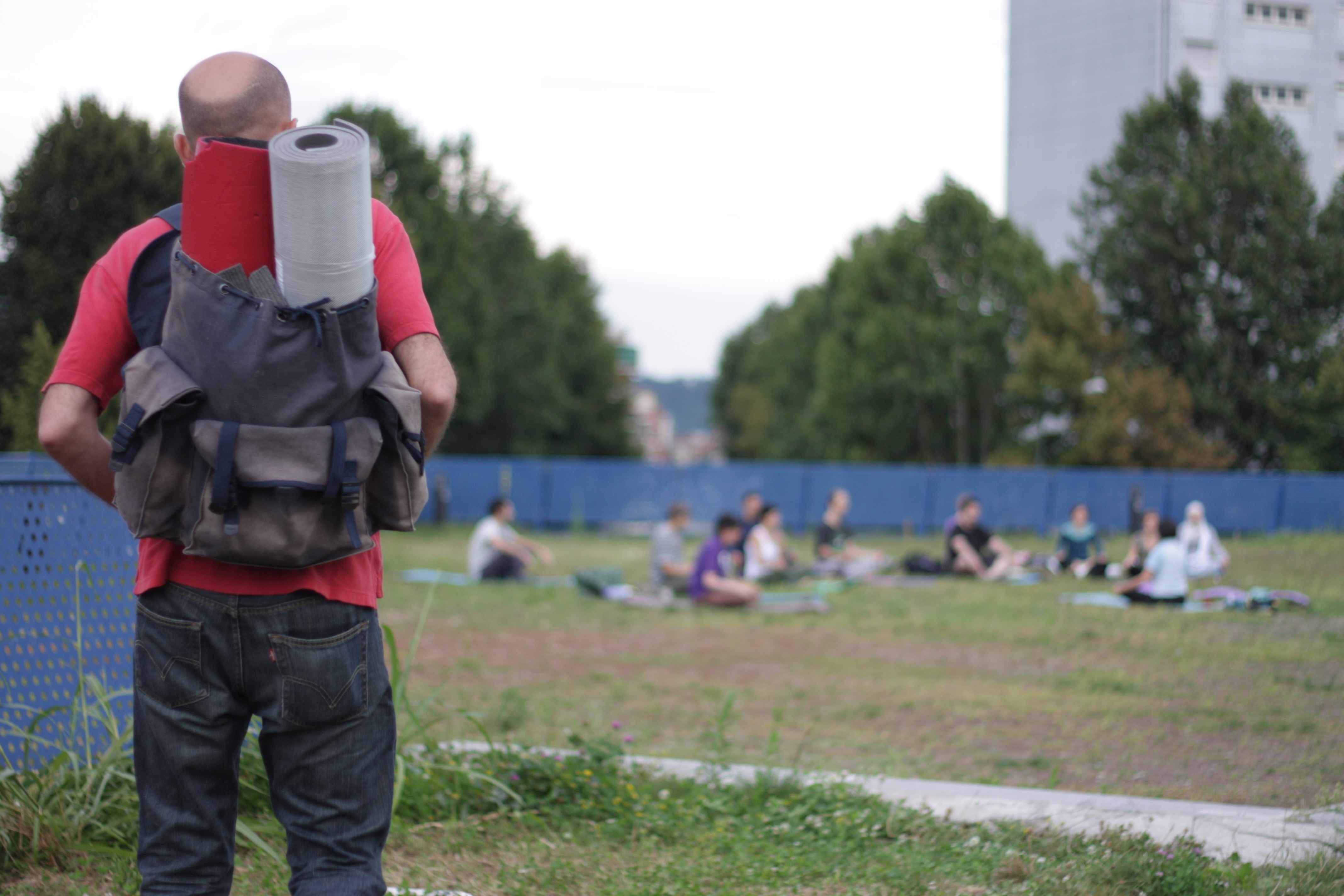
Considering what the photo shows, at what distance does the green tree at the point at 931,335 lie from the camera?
1387 inches

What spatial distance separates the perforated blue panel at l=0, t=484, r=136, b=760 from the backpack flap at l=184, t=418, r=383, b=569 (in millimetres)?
1969

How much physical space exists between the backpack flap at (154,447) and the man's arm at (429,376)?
0.38 metres

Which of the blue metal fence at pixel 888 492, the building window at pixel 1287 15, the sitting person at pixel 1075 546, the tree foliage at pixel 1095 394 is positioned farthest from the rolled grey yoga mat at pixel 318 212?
the tree foliage at pixel 1095 394

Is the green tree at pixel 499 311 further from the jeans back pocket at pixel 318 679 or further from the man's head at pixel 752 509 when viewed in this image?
the jeans back pocket at pixel 318 679

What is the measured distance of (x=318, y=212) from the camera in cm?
193

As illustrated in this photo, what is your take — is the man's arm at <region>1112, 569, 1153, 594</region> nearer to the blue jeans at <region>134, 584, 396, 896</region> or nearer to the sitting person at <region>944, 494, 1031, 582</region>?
the sitting person at <region>944, 494, 1031, 582</region>

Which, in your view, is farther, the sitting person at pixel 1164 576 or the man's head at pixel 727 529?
the man's head at pixel 727 529

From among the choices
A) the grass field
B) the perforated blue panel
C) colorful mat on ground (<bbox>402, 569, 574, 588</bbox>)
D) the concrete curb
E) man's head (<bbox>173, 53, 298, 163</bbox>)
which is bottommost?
colorful mat on ground (<bbox>402, 569, 574, 588</bbox>)

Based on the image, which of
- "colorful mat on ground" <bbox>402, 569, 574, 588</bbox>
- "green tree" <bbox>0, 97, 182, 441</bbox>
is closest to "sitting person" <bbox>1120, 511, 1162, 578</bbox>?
"colorful mat on ground" <bbox>402, 569, 574, 588</bbox>

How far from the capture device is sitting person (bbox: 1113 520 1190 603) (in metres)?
12.0

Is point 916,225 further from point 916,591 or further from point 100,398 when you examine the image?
point 100,398

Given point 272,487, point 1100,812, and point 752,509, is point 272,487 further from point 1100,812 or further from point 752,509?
point 752,509

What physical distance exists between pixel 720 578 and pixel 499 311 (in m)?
31.7

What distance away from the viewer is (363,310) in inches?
77.5
